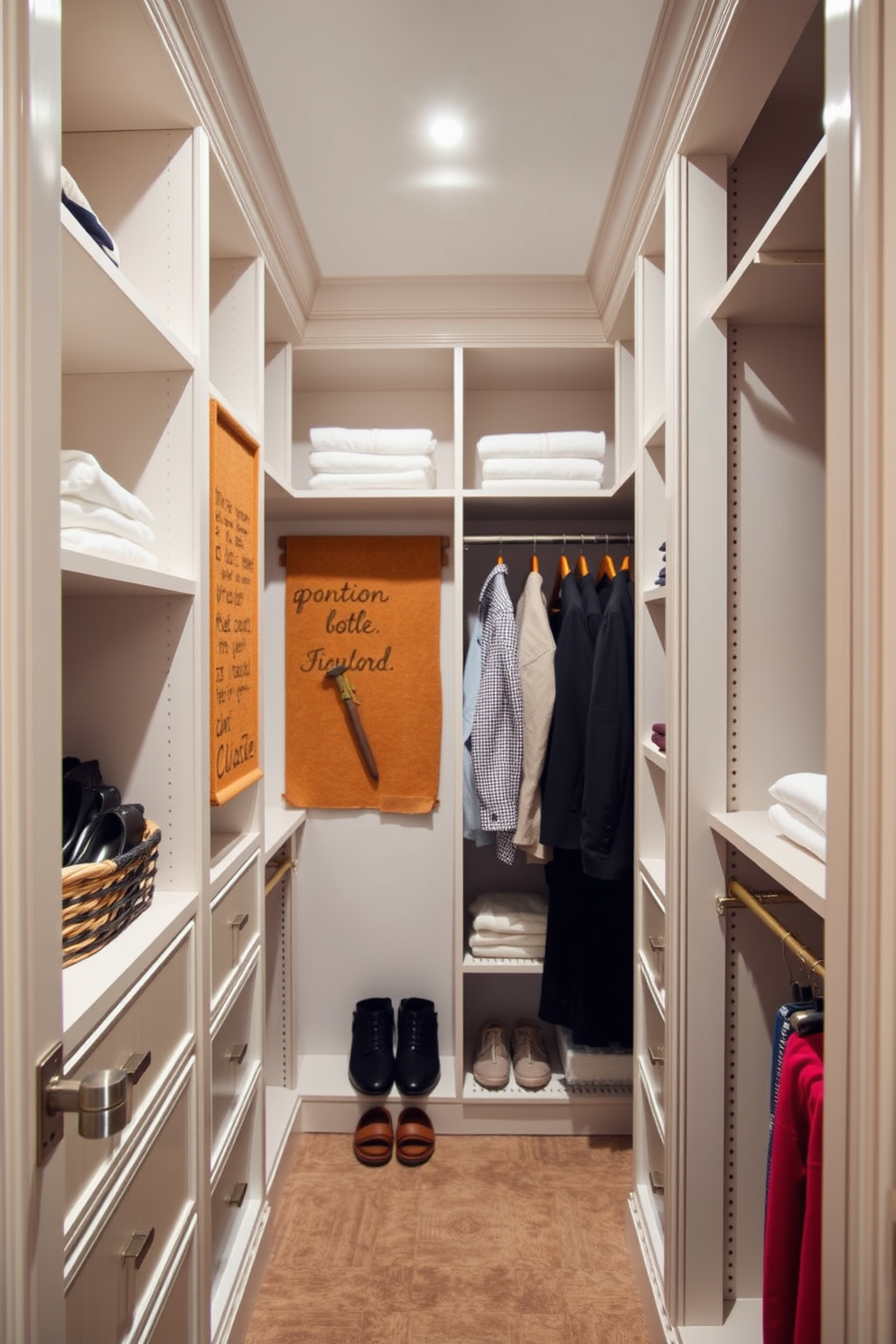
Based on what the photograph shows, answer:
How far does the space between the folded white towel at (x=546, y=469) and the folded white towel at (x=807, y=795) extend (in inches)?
53.5

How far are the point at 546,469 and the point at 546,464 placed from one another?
0.01 meters

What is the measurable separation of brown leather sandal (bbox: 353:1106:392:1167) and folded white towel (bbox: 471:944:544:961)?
0.53 meters

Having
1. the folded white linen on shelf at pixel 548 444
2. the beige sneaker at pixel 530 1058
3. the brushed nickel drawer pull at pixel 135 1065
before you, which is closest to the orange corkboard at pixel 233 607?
the brushed nickel drawer pull at pixel 135 1065

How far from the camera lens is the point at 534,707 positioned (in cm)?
219

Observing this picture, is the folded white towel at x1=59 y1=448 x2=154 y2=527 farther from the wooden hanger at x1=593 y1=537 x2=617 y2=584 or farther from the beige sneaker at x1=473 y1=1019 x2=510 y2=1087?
the beige sneaker at x1=473 y1=1019 x2=510 y2=1087

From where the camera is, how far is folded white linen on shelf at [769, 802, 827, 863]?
3.33 feet

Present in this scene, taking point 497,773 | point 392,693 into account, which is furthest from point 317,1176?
point 392,693

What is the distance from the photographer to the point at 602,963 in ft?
7.16

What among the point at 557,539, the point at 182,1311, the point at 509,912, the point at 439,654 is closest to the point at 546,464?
the point at 557,539

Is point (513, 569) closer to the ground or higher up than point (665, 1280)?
higher up

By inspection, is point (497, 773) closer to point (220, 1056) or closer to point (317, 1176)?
point (220, 1056)

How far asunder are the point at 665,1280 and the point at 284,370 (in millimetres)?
2354

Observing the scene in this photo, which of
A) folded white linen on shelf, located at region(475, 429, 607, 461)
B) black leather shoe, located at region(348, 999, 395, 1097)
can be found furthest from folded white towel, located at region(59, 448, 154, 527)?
black leather shoe, located at region(348, 999, 395, 1097)

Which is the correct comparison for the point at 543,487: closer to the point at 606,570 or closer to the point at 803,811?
the point at 606,570
